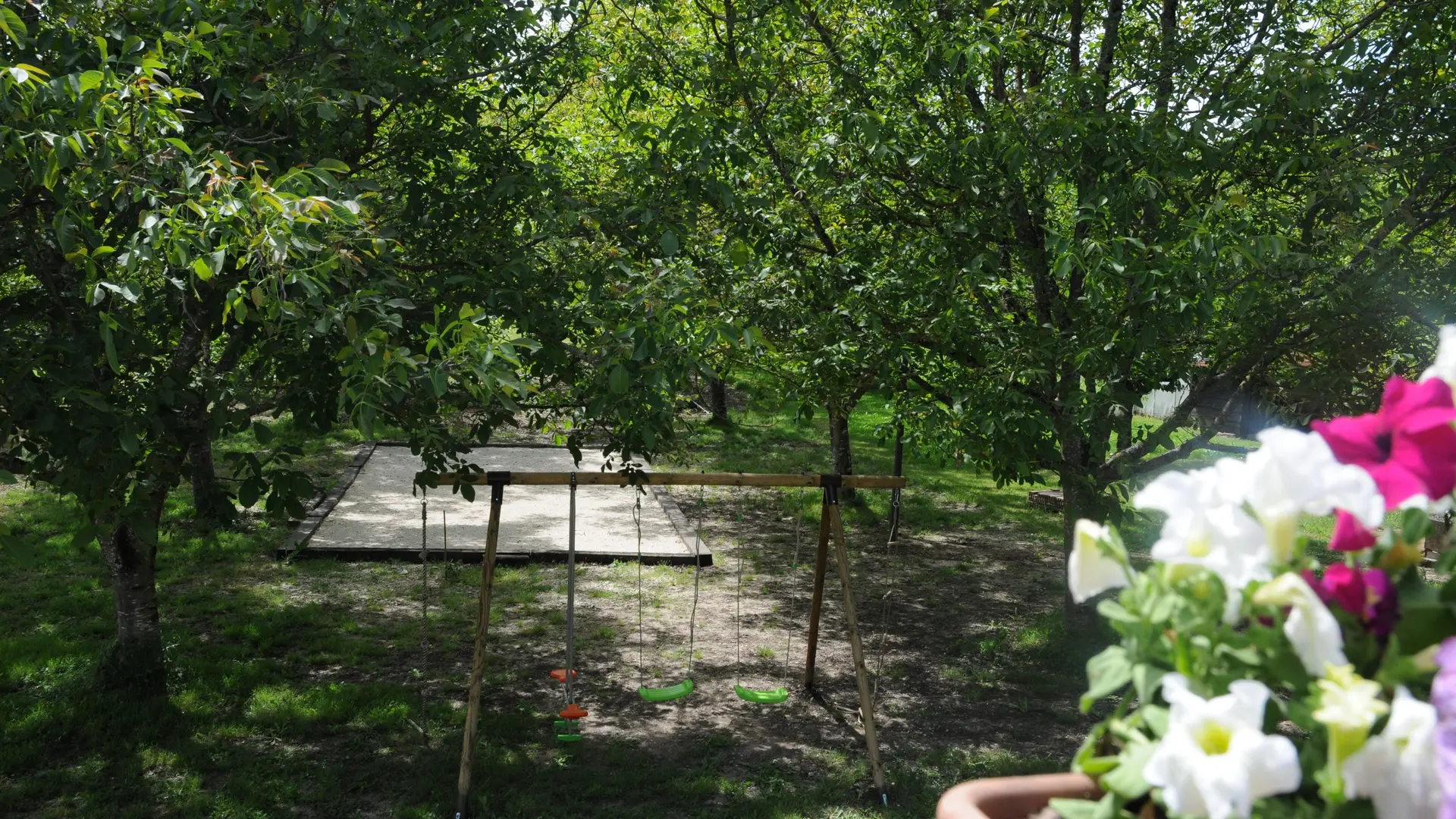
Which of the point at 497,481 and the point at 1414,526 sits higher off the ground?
the point at 1414,526

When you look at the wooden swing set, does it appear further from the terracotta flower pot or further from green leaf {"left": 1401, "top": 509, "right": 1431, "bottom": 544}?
green leaf {"left": 1401, "top": 509, "right": 1431, "bottom": 544}

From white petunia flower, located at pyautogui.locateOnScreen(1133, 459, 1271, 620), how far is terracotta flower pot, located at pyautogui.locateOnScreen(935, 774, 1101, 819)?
429mm

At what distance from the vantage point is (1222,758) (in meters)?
0.77

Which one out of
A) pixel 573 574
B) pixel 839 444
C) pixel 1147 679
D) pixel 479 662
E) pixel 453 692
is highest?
pixel 1147 679

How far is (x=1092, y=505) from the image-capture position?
5.75m

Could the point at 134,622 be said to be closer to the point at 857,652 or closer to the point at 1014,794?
the point at 857,652

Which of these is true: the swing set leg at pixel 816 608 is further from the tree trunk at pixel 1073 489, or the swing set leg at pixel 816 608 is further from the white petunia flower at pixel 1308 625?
the white petunia flower at pixel 1308 625

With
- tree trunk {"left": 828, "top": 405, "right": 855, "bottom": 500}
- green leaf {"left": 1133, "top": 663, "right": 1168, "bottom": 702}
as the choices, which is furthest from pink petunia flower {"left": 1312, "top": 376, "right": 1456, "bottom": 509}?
tree trunk {"left": 828, "top": 405, "right": 855, "bottom": 500}

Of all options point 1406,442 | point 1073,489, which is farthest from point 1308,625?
point 1073,489

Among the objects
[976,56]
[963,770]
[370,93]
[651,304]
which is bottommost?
[963,770]

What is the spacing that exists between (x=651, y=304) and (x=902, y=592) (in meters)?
4.94

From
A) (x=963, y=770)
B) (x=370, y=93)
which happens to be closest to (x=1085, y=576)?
(x=370, y=93)

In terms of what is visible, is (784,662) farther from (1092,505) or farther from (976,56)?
(976,56)

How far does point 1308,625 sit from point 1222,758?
12 cm
